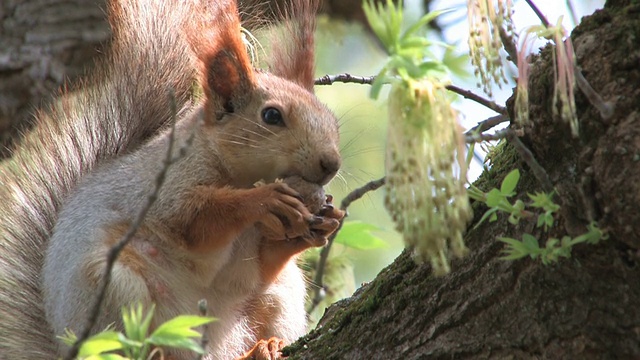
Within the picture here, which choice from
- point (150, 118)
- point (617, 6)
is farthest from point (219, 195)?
point (617, 6)

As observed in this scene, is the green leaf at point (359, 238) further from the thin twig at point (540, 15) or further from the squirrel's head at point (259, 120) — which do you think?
the thin twig at point (540, 15)

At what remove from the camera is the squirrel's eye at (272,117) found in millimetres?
2680

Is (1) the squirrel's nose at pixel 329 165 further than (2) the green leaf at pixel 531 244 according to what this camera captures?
Yes

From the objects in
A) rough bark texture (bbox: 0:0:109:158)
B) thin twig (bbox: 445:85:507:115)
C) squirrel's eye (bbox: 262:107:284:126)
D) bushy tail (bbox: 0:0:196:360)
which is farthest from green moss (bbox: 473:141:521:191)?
rough bark texture (bbox: 0:0:109:158)

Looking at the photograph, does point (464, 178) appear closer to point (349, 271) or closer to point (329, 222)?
point (329, 222)

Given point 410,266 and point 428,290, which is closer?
point 428,290

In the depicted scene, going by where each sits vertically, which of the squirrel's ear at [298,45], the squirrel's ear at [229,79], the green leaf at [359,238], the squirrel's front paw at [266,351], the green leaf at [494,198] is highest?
the squirrel's ear at [298,45]

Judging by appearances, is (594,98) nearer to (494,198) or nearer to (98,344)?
(494,198)

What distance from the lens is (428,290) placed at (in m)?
1.94

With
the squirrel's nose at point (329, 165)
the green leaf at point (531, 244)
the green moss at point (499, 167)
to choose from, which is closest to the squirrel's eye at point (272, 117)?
the squirrel's nose at point (329, 165)

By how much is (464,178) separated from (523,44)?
264mm

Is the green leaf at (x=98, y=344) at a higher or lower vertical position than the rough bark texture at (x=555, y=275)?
lower

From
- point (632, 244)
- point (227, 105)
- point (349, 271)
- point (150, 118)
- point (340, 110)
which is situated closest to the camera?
point (632, 244)

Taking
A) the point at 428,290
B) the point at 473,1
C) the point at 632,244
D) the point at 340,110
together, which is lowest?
the point at 632,244
